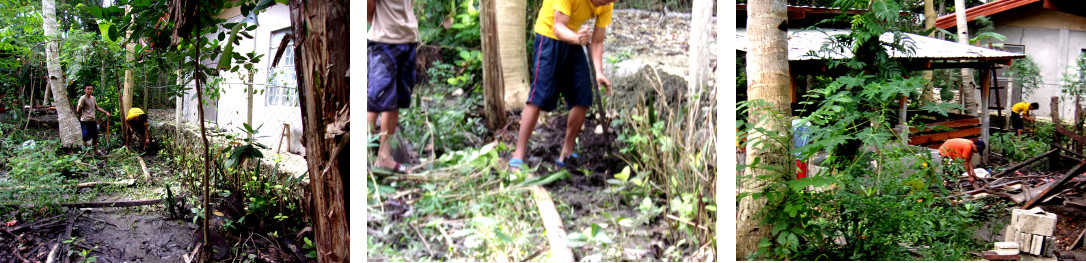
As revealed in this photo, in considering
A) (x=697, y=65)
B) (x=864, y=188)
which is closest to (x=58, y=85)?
(x=697, y=65)

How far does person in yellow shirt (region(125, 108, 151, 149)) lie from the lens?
132 inches

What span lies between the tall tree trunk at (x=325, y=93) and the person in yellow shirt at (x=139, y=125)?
173 centimetres

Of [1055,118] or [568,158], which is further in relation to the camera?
[1055,118]

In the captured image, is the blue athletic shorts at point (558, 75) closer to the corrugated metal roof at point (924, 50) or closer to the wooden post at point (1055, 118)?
the corrugated metal roof at point (924, 50)

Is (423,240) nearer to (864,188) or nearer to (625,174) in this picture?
(625,174)

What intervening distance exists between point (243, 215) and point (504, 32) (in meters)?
1.93

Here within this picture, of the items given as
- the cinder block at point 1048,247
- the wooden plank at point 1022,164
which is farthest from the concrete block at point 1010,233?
the wooden plank at point 1022,164

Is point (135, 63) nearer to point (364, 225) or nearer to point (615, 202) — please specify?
point (364, 225)

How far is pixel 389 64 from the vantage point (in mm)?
2225

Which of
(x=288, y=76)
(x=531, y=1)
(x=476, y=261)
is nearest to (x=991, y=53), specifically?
(x=531, y=1)

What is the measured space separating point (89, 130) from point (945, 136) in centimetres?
487

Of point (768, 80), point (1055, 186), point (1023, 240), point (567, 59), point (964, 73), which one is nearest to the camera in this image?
point (567, 59)

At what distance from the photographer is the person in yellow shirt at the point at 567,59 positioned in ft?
7.02

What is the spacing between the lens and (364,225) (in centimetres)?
223
